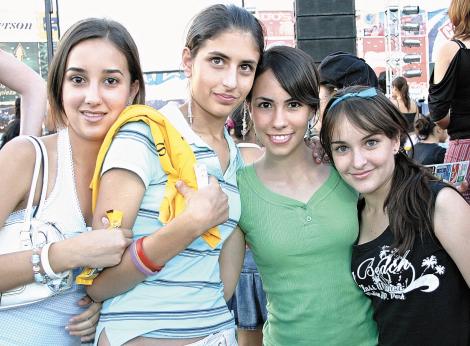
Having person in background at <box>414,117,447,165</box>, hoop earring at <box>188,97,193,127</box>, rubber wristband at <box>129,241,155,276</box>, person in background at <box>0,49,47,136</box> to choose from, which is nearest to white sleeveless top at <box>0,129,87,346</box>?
rubber wristband at <box>129,241,155,276</box>

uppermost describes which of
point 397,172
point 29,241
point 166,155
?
point 166,155

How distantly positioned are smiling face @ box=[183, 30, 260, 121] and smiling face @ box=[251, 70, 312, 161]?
0.15m

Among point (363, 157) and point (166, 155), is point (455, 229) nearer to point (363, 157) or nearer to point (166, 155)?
point (363, 157)

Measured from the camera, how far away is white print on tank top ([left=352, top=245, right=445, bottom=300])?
76.9 inches

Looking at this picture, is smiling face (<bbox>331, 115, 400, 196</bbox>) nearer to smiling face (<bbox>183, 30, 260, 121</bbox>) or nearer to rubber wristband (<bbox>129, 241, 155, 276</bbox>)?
smiling face (<bbox>183, 30, 260, 121</bbox>)

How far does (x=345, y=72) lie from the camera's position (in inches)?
131

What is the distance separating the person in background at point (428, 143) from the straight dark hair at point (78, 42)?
12.3 ft

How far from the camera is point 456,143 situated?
9.77ft

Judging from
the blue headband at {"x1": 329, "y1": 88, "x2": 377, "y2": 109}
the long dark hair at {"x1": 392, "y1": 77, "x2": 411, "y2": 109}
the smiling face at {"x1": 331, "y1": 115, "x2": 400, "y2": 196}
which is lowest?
the smiling face at {"x1": 331, "y1": 115, "x2": 400, "y2": 196}

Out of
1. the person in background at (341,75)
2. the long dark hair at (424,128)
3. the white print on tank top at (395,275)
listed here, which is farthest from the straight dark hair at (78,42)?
the long dark hair at (424,128)

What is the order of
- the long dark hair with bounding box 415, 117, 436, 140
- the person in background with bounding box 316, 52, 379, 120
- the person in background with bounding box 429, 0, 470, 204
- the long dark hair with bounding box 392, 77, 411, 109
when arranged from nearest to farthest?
the person in background with bounding box 429, 0, 470, 204 < the person in background with bounding box 316, 52, 379, 120 < the long dark hair with bounding box 415, 117, 436, 140 < the long dark hair with bounding box 392, 77, 411, 109

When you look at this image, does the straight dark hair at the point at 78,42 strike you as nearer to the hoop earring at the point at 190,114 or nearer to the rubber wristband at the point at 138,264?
the hoop earring at the point at 190,114

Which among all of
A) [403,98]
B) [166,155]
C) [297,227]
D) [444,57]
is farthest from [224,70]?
[403,98]

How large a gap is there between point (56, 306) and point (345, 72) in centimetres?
234
